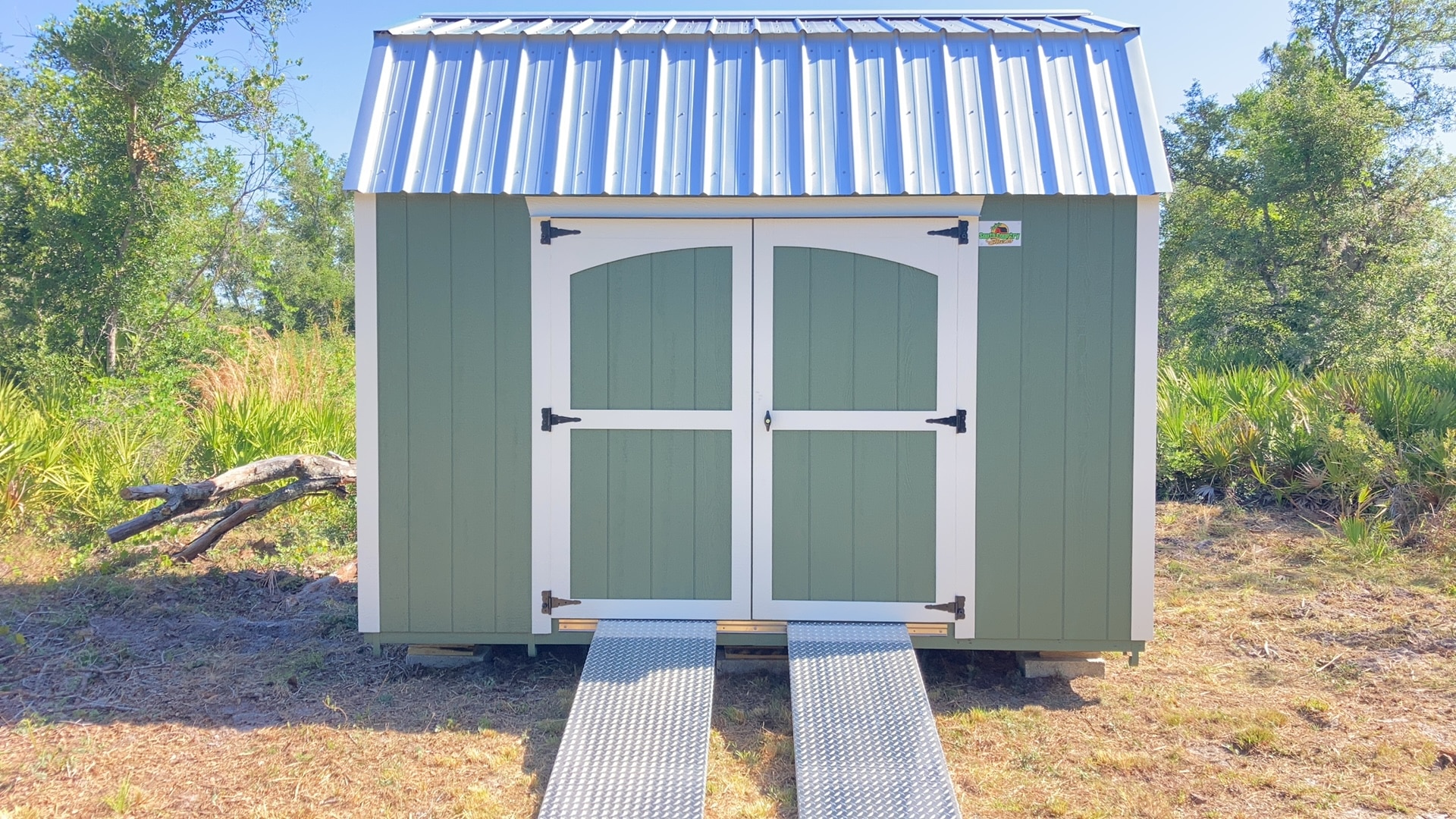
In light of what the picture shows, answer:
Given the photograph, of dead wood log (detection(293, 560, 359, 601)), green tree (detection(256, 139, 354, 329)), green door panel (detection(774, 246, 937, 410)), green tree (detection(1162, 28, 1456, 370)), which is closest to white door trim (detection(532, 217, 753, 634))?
green door panel (detection(774, 246, 937, 410))

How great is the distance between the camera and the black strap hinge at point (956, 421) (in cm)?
423

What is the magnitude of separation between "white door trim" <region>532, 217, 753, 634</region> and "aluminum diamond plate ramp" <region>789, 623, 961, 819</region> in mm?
498

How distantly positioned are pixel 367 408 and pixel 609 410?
109 centimetres

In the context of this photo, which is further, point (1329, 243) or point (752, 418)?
point (1329, 243)

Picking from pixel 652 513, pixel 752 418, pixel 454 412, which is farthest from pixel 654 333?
pixel 454 412

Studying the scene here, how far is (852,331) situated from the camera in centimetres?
426

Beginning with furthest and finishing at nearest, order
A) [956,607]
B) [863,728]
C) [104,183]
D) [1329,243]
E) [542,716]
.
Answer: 1. [1329,243]
2. [104,183]
3. [956,607]
4. [542,716]
5. [863,728]

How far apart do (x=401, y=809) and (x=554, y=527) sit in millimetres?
1400

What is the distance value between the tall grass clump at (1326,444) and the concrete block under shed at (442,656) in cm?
585

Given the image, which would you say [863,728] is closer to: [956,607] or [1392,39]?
[956,607]

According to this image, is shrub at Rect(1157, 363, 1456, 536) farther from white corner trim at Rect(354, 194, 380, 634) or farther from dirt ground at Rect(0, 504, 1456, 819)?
white corner trim at Rect(354, 194, 380, 634)

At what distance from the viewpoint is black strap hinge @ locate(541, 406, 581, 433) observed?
4285 mm

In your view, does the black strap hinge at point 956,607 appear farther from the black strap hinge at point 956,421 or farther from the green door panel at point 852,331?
the green door panel at point 852,331

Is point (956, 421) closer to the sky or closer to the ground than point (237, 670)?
closer to the sky
